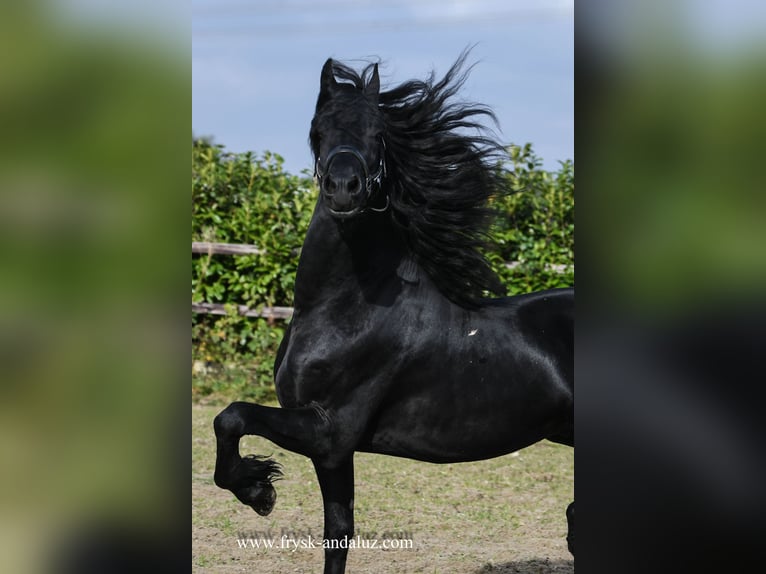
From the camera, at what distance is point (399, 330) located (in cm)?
289

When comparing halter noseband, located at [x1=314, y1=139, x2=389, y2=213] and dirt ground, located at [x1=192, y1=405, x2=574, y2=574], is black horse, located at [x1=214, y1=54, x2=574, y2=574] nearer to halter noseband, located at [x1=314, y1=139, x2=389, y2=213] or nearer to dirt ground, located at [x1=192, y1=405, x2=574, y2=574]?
halter noseband, located at [x1=314, y1=139, x2=389, y2=213]

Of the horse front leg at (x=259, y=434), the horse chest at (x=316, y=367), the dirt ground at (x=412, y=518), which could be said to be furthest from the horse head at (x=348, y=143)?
the dirt ground at (x=412, y=518)

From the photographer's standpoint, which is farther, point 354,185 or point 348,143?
point 348,143

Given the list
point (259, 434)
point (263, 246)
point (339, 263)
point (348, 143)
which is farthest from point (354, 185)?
point (263, 246)

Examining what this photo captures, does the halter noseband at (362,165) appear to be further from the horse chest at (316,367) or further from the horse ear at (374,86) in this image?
the horse chest at (316,367)

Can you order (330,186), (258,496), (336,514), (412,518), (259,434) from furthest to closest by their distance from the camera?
(412,518) < (336,514) < (258,496) < (259,434) < (330,186)

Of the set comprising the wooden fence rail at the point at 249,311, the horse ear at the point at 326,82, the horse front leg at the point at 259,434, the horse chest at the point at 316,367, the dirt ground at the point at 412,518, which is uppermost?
the horse ear at the point at 326,82

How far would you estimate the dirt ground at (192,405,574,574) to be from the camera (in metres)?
4.25

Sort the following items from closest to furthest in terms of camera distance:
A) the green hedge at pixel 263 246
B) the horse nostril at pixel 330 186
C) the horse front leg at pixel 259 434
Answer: the horse nostril at pixel 330 186
the horse front leg at pixel 259 434
the green hedge at pixel 263 246

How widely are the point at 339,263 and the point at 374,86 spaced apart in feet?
2.19

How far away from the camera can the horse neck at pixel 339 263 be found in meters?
2.83

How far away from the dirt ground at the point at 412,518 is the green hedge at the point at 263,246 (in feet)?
4.37

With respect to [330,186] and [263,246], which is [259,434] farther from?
[263,246]

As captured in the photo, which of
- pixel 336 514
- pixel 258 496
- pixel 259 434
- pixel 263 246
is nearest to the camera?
pixel 259 434
